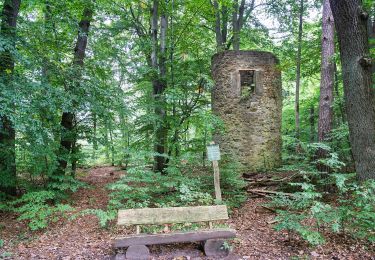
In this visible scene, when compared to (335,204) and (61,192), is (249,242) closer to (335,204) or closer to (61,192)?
(335,204)

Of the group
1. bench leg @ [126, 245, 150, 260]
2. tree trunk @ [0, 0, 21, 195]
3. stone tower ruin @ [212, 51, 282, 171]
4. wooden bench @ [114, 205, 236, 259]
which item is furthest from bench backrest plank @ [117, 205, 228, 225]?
stone tower ruin @ [212, 51, 282, 171]

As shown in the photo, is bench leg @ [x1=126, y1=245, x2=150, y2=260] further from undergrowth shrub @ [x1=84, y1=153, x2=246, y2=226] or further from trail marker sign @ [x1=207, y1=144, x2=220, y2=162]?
trail marker sign @ [x1=207, y1=144, x2=220, y2=162]

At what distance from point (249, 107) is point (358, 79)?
4.45m

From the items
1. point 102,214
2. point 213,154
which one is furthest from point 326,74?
point 102,214

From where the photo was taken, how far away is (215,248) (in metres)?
4.05

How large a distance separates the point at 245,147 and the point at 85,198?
4772 millimetres

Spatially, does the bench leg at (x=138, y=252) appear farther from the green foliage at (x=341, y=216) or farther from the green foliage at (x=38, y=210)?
the green foliage at (x=38, y=210)

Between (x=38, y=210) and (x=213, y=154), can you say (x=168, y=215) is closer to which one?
(x=213, y=154)

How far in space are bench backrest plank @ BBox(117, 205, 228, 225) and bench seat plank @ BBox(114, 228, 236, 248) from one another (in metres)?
0.23

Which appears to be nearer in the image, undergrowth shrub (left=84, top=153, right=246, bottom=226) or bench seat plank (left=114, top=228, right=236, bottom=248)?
bench seat plank (left=114, top=228, right=236, bottom=248)


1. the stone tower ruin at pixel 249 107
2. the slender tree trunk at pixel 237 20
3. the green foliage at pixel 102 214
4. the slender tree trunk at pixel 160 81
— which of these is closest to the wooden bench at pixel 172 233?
the green foliage at pixel 102 214

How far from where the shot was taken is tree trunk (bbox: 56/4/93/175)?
6.52 meters

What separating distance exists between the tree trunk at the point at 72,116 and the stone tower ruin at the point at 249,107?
402 centimetres

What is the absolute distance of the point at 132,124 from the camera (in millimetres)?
8352
